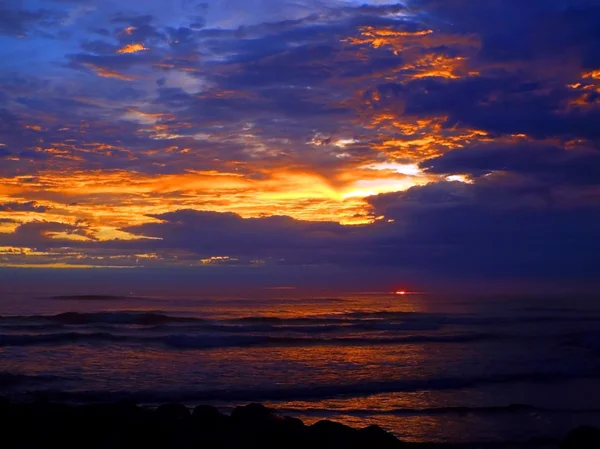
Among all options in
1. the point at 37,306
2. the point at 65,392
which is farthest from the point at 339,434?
the point at 37,306

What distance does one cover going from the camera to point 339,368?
1798 cm

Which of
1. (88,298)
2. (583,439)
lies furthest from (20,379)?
(88,298)

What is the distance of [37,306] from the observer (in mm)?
40750

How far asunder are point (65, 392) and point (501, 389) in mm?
10800

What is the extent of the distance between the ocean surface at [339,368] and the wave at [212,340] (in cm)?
5

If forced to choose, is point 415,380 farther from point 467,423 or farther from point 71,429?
point 71,429

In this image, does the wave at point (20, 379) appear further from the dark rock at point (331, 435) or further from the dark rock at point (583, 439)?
the dark rock at point (583, 439)

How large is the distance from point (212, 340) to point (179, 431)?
1820 cm

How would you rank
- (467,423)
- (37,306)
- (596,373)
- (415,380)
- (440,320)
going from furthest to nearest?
(37,306)
(440,320)
(596,373)
(415,380)
(467,423)

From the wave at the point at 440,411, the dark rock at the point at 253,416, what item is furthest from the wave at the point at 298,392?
the dark rock at the point at 253,416

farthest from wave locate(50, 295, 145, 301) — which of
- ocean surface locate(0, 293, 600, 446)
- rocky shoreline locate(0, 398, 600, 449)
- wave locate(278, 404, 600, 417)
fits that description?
rocky shoreline locate(0, 398, 600, 449)

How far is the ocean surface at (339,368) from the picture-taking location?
474 inches

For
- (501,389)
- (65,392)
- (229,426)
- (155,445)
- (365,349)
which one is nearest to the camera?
(155,445)

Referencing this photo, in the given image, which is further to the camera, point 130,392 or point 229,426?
point 130,392
